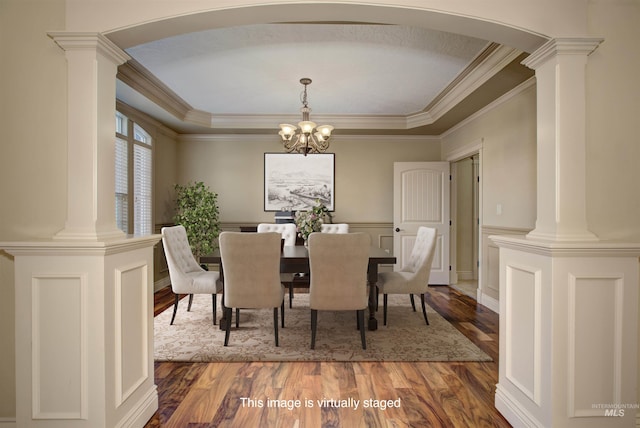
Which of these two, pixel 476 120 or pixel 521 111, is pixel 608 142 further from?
pixel 476 120

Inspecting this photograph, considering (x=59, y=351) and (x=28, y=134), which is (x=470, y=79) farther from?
(x=59, y=351)

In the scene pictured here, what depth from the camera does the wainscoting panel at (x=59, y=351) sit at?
1.63 metres

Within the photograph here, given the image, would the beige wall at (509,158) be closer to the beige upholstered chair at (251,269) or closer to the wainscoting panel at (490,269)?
the wainscoting panel at (490,269)

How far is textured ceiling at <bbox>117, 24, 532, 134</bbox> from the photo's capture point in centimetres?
303

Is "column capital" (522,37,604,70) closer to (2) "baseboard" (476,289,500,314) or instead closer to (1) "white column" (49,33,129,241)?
(1) "white column" (49,33,129,241)

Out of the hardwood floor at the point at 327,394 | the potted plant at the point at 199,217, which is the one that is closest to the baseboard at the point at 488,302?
the hardwood floor at the point at 327,394

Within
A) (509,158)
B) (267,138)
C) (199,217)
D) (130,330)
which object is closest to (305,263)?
(130,330)

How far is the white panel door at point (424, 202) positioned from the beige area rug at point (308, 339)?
1.68m

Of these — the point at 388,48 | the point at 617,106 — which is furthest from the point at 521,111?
the point at 617,106

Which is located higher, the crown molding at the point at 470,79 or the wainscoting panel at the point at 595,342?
the crown molding at the point at 470,79

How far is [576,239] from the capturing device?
1.72 m

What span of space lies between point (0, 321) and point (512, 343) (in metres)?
2.53

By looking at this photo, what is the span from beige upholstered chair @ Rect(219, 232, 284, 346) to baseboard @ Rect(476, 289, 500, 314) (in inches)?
99.0

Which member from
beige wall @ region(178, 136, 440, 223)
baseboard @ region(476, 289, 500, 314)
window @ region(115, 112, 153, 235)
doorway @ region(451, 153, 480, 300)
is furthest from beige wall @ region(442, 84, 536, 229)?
window @ region(115, 112, 153, 235)
